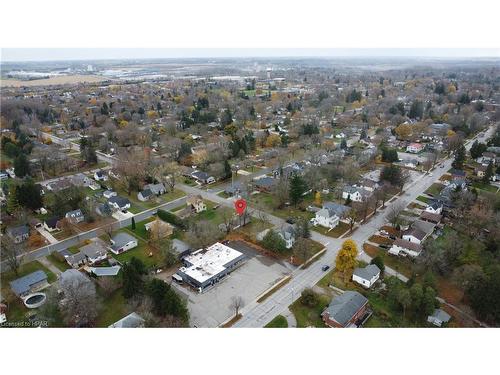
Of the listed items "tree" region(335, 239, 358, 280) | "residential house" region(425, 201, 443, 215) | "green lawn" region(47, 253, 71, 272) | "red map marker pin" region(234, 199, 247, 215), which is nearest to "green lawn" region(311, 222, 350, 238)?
"tree" region(335, 239, 358, 280)

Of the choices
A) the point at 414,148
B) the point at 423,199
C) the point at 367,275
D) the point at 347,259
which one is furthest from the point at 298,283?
the point at 414,148

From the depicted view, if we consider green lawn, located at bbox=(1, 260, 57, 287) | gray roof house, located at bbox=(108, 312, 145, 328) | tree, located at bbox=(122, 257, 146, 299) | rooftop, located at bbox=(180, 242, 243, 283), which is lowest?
green lawn, located at bbox=(1, 260, 57, 287)

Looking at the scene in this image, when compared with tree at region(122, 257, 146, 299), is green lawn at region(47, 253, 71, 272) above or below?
below

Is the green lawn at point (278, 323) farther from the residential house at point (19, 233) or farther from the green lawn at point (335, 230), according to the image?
the residential house at point (19, 233)

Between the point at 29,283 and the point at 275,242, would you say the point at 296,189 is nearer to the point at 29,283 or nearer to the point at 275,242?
the point at 275,242

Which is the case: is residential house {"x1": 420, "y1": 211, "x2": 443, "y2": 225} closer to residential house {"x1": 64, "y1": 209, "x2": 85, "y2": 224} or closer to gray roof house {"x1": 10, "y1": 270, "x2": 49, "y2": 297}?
gray roof house {"x1": 10, "y1": 270, "x2": 49, "y2": 297}

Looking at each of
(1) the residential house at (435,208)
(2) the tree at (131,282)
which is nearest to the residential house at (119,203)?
(2) the tree at (131,282)
